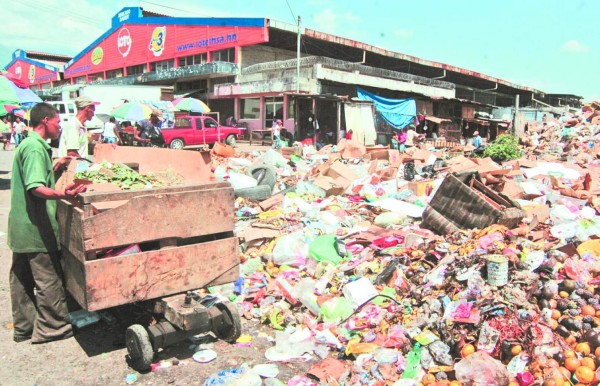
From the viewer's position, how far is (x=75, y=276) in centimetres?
325

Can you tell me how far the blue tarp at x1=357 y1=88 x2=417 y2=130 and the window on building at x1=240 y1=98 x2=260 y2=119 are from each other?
232 inches

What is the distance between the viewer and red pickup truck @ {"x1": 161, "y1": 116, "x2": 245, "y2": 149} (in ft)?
58.1

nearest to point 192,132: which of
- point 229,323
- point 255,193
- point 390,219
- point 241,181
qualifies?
point 241,181

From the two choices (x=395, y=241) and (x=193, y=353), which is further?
(x=395, y=241)

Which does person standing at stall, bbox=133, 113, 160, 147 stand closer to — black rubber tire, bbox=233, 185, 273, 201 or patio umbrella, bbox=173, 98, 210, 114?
black rubber tire, bbox=233, 185, 273, 201

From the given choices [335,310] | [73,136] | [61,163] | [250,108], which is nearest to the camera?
[61,163]

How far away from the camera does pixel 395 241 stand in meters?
5.54

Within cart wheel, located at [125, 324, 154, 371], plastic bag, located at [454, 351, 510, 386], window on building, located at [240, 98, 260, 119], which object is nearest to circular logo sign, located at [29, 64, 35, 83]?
window on building, located at [240, 98, 260, 119]

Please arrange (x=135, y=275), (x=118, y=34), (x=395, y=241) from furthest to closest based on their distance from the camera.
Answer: (x=118, y=34) < (x=395, y=241) < (x=135, y=275)

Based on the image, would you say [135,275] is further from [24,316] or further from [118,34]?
[118,34]

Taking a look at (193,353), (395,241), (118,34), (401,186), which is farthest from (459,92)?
(193,353)

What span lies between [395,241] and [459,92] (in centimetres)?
3851

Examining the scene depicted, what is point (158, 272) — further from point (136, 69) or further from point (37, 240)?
point (136, 69)

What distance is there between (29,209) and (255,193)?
520 centimetres
